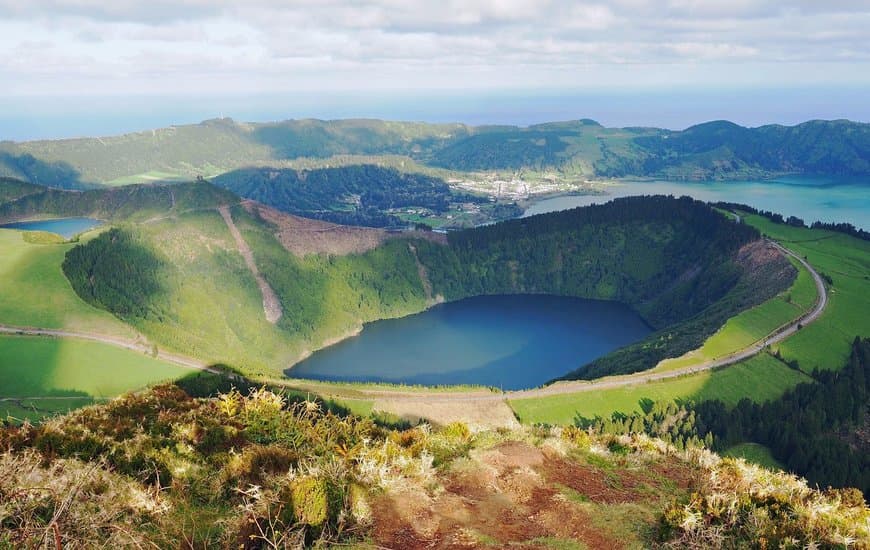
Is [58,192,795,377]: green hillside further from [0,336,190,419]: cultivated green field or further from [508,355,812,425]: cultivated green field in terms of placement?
[508,355,812,425]: cultivated green field

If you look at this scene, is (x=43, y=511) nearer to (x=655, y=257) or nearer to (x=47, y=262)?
(x=47, y=262)

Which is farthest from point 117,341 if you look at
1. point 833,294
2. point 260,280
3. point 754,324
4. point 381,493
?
point 833,294

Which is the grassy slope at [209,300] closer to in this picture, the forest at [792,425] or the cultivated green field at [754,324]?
the forest at [792,425]

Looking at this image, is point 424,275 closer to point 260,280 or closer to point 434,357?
point 260,280

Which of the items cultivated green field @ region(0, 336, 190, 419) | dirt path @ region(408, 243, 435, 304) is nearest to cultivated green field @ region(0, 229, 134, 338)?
cultivated green field @ region(0, 336, 190, 419)

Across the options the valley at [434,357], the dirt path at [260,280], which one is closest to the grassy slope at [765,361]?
the valley at [434,357]

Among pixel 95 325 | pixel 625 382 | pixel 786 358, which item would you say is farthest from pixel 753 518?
pixel 95 325
